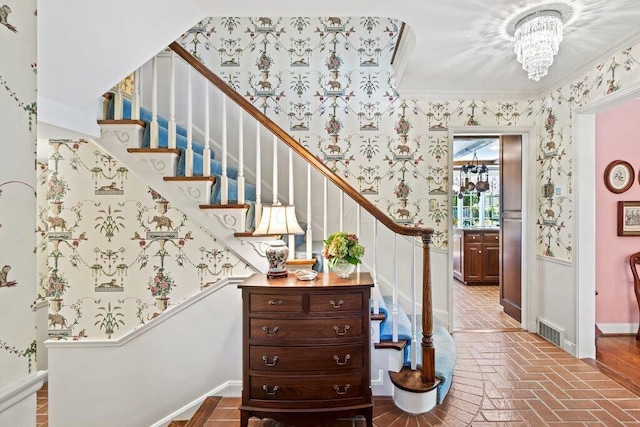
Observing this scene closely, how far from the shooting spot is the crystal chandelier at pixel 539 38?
6.67ft

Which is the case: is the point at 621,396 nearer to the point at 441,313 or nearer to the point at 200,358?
the point at 441,313

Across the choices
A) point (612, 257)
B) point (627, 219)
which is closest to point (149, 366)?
point (612, 257)

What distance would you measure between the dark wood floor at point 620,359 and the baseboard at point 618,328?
0.07 meters

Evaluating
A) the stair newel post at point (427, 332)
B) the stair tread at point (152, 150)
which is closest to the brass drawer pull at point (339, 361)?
the stair newel post at point (427, 332)

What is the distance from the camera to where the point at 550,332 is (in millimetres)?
3264

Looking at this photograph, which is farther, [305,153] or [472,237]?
[472,237]

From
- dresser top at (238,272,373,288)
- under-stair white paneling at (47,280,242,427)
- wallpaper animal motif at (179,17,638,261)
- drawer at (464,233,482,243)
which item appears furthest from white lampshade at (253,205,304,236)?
drawer at (464,233,482,243)

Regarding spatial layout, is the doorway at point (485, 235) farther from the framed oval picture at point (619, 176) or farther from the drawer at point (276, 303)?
the drawer at point (276, 303)

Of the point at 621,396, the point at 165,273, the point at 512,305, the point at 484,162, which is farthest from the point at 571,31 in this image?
the point at 484,162

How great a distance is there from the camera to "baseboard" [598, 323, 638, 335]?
3.53 metres

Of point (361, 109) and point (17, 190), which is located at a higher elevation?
point (361, 109)

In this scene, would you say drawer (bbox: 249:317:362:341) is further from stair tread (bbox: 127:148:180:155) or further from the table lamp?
stair tread (bbox: 127:148:180:155)

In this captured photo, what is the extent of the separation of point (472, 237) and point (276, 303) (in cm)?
513

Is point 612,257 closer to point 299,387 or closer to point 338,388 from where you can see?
point 338,388
